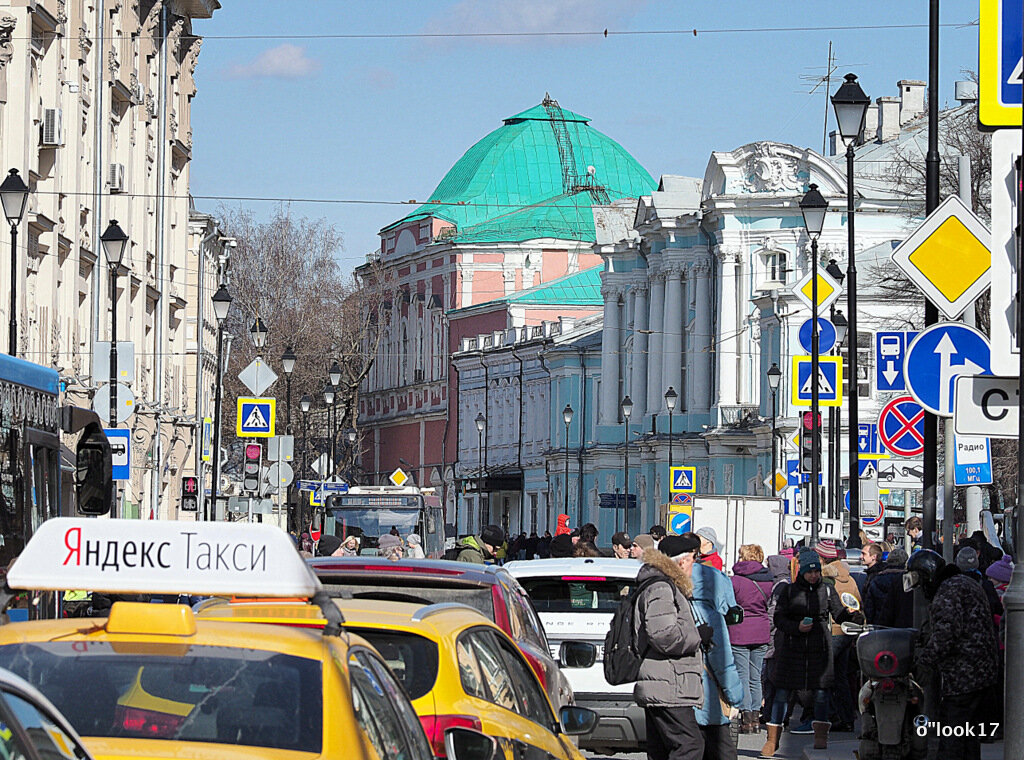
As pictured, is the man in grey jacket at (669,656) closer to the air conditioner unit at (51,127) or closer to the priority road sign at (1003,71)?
the priority road sign at (1003,71)

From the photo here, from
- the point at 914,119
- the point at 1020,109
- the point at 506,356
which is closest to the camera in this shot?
the point at 1020,109

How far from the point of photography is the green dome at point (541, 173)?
116 m

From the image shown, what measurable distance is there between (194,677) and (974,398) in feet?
15.0

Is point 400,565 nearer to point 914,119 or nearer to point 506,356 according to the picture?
point 914,119

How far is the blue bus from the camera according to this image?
14172 millimetres

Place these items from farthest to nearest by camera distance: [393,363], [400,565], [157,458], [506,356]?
[393,363] → [506,356] → [157,458] → [400,565]

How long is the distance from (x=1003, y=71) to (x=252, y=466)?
112 feet

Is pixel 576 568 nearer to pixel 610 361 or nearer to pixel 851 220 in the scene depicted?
pixel 851 220

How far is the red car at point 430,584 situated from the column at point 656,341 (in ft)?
245

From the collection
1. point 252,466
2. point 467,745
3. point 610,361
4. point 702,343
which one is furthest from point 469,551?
point 610,361

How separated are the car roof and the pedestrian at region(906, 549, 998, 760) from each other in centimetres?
338

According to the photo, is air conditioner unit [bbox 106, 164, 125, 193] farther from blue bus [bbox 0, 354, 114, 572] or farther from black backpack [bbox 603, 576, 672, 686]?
black backpack [bbox 603, 576, 672, 686]

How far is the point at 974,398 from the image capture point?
9.17 meters

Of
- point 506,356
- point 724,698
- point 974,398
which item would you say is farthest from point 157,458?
point 506,356
